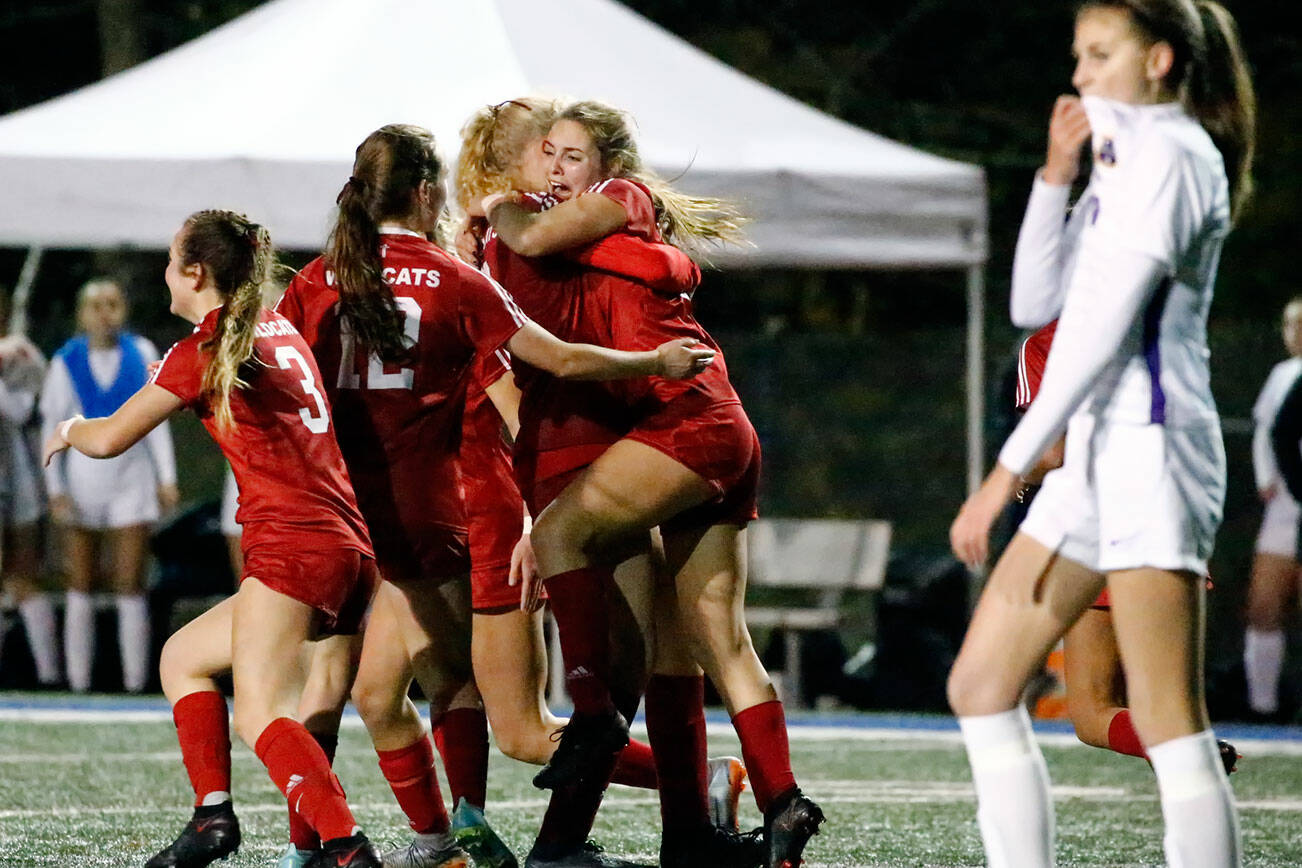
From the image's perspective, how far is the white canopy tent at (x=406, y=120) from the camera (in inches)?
360

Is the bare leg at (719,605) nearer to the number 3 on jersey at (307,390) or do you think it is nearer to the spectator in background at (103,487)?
the number 3 on jersey at (307,390)

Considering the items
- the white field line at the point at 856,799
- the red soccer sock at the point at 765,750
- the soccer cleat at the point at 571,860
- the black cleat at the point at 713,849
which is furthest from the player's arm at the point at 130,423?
the white field line at the point at 856,799

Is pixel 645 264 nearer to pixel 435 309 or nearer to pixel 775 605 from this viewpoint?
pixel 435 309

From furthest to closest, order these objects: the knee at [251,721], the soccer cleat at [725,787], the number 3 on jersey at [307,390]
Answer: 1. the soccer cleat at [725,787]
2. the number 3 on jersey at [307,390]
3. the knee at [251,721]

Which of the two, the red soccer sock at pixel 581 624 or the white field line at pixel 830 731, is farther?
the white field line at pixel 830 731

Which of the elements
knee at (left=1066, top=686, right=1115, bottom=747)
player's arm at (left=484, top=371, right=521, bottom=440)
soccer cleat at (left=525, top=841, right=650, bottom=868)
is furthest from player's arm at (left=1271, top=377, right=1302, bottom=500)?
soccer cleat at (left=525, top=841, right=650, bottom=868)

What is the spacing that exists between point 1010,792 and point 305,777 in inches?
57.9

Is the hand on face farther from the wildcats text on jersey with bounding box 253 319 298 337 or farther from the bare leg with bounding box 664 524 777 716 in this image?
the wildcats text on jersey with bounding box 253 319 298 337

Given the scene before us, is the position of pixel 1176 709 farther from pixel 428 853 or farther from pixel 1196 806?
pixel 428 853

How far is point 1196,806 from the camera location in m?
3.46

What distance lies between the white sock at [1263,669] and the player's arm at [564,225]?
7.17m

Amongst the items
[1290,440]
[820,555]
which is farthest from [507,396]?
[820,555]

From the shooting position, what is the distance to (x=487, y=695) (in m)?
4.96

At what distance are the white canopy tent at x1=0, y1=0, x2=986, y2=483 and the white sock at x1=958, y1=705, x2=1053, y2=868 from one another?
19.0ft
